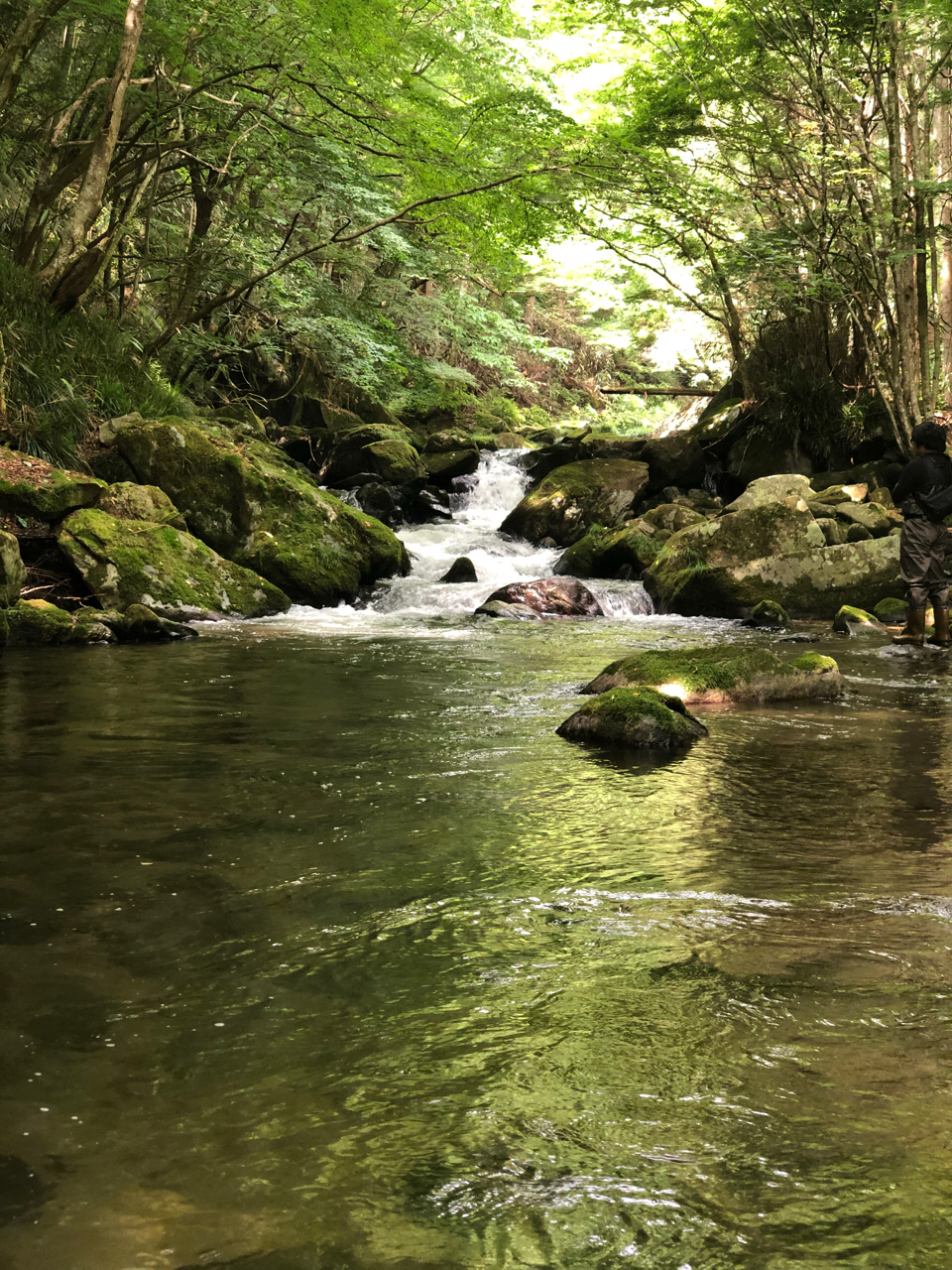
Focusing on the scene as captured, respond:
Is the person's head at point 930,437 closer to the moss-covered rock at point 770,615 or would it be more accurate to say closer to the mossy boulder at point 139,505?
the moss-covered rock at point 770,615

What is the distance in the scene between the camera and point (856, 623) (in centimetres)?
1106

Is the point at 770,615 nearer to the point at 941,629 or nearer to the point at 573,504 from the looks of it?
the point at 941,629

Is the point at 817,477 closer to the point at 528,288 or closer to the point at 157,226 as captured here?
the point at 157,226

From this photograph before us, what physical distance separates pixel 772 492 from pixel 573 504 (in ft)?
14.8

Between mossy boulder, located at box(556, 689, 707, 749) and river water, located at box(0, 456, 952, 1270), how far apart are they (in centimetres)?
34

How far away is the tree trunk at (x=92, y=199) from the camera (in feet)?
32.6

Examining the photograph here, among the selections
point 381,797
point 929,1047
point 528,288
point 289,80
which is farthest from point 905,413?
point 528,288

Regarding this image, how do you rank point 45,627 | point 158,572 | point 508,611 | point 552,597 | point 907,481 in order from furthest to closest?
point 552,597 → point 508,611 → point 158,572 → point 907,481 → point 45,627

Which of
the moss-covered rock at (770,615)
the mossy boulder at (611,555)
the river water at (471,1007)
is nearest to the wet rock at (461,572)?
the mossy boulder at (611,555)

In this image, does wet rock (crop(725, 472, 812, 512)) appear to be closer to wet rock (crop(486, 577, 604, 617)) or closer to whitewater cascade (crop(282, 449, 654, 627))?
whitewater cascade (crop(282, 449, 654, 627))

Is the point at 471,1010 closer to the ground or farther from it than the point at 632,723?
closer to the ground

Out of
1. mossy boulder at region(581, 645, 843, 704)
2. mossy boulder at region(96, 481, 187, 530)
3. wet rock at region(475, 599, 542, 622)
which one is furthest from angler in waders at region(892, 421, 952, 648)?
mossy boulder at region(96, 481, 187, 530)

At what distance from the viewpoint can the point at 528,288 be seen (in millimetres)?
28469

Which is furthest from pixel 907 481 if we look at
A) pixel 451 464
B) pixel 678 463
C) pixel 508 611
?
pixel 451 464
